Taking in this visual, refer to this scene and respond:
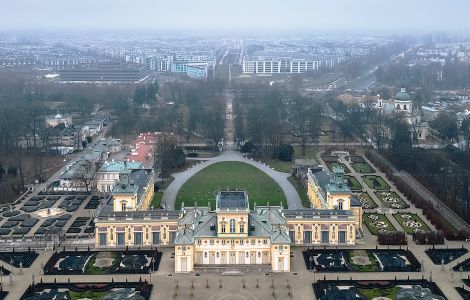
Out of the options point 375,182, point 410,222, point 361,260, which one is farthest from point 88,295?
point 375,182

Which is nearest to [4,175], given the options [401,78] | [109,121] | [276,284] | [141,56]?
[109,121]

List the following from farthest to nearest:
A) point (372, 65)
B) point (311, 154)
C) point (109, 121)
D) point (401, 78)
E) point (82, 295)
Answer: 1. point (372, 65)
2. point (401, 78)
3. point (109, 121)
4. point (311, 154)
5. point (82, 295)

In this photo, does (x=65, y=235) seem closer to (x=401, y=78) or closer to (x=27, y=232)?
(x=27, y=232)

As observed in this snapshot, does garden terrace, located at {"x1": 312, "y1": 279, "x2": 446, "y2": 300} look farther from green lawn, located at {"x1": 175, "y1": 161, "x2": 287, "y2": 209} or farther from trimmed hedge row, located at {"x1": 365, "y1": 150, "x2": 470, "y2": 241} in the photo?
green lawn, located at {"x1": 175, "y1": 161, "x2": 287, "y2": 209}

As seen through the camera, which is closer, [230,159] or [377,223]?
[377,223]

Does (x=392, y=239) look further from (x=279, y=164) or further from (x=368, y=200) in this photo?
(x=279, y=164)

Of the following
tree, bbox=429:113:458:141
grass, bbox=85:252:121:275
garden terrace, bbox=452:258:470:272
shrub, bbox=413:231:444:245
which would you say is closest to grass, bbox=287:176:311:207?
shrub, bbox=413:231:444:245

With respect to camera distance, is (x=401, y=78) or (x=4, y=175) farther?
(x=401, y=78)
